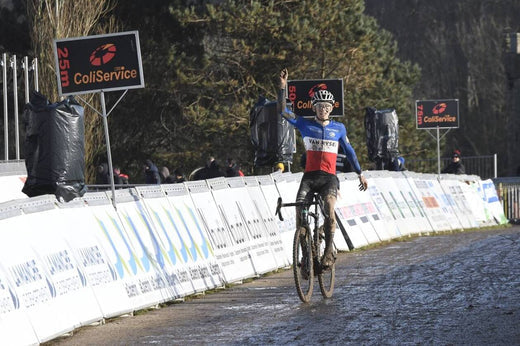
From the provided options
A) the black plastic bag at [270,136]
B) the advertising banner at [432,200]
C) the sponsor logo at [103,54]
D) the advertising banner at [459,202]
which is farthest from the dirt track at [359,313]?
the advertising banner at [459,202]

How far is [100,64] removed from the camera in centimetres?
1547

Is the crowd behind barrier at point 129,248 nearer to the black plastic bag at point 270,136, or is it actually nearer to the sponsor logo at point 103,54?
the sponsor logo at point 103,54

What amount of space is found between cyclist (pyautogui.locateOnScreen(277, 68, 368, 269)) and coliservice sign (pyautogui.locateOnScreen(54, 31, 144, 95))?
2603 mm

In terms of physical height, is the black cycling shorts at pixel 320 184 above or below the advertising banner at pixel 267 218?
above

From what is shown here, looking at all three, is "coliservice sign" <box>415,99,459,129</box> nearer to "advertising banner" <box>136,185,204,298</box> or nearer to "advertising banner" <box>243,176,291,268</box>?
"advertising banner" <box>243,176,291,268</box>

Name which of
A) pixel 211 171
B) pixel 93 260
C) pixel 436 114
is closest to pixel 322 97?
pixel 93 260

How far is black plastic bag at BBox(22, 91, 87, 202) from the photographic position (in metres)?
16.1

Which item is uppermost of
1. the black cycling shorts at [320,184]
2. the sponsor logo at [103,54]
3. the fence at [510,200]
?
the sponsor logo at [103,54]

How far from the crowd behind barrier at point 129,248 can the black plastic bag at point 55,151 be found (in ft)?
5.65

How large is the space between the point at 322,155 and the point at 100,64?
137 inches

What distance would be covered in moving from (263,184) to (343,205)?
13.9ft

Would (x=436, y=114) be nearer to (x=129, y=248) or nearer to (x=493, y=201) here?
(x=493, y=201)

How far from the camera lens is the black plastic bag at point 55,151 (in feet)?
52.8

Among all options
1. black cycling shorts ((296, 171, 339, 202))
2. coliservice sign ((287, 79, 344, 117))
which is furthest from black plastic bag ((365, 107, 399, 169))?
black cycling shorts ((296, 171, 339, 202))
